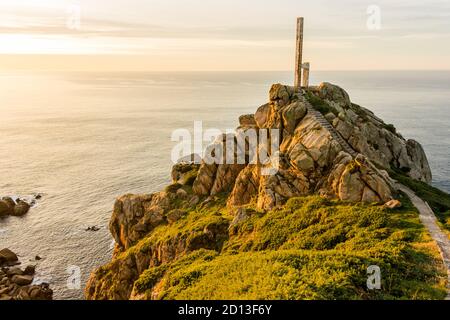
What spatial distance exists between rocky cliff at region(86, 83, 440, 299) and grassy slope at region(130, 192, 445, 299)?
36 cm

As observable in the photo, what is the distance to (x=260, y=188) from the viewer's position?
50719 millimetres

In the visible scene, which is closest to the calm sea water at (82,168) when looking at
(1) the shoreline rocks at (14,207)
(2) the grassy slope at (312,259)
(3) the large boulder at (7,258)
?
(1) the shoreline rocks at (14,207)

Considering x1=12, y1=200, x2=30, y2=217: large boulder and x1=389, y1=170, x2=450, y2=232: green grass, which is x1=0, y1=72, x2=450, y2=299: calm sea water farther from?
x1=389, y1=170, x2=450, y2=232: green grass

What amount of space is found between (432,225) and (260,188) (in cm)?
2111

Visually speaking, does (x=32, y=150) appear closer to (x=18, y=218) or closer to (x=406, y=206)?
(x=18, y=218)

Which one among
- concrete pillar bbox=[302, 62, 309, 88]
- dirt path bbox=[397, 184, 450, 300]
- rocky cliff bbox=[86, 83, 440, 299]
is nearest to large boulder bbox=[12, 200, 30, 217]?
rocky cliff bbox=[86, 83, 440, 299]

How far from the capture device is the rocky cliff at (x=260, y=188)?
41.8m

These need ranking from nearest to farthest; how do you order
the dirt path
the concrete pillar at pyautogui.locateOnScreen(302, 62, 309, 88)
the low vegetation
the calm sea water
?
Answer: the dirt path, the low vegetation, the concrete pillar at pyautogui.locateOnScreen(302, 62, 309, 88), the calm sea water

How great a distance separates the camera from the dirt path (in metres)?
30.7

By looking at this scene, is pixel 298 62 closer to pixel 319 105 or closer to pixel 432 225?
pixel 319 105

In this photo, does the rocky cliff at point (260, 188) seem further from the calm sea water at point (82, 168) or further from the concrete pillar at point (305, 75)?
the calm sea water at point (82, 168)

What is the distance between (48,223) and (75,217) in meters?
5.56

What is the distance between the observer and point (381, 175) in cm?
4294

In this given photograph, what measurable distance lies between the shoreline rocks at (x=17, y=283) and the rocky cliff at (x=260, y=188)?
10.2m
